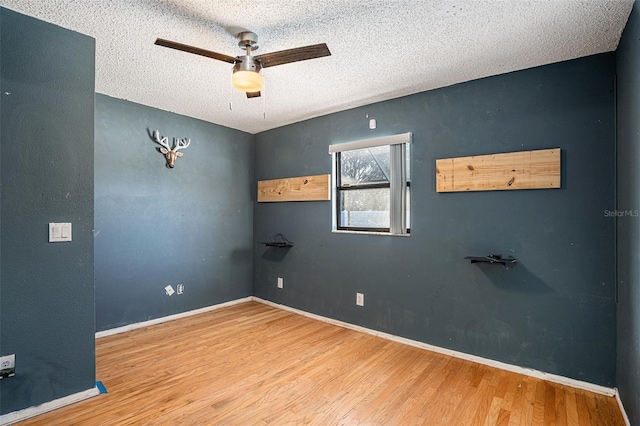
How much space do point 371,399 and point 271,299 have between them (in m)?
2.56

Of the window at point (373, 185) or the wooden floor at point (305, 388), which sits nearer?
the wooden floor at point (305, 388)

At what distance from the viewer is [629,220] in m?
1.96

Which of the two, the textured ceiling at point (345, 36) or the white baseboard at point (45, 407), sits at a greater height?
the textured ceiling at point (345, 36)

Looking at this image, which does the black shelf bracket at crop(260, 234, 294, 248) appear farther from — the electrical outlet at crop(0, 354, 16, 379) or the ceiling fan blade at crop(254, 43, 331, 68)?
the electrical outlet at crop(0, 354, 16, 379)

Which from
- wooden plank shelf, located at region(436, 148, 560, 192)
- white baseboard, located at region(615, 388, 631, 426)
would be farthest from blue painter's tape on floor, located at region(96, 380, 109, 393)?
white baseboard, located at region(615, 388, 631, 426)

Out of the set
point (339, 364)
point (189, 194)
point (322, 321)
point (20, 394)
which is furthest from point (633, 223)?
point (189, 194)

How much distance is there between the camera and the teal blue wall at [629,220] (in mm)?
1771

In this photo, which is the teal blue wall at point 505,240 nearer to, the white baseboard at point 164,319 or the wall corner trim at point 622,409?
the wall corner trim at point 622,409

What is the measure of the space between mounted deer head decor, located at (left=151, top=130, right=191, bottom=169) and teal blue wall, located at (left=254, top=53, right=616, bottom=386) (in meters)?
1.91

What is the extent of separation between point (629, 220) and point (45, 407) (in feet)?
12.7

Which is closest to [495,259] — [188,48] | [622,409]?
[622,409]

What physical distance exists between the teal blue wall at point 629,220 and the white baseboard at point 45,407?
338 centimetres

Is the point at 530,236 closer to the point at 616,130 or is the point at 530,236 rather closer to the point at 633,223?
the point at 633,223

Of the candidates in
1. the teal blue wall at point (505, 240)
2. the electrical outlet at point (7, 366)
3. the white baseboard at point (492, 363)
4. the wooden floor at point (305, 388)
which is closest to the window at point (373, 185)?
the teal blue wall at point (505, 240)
